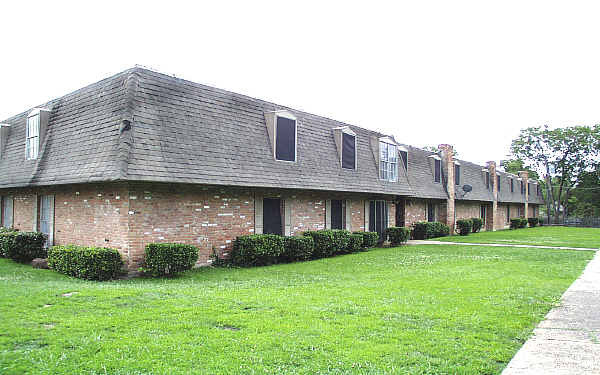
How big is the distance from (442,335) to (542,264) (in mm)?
10194

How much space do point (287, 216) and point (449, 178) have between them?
17.7 metres

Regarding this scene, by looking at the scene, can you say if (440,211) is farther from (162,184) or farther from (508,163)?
(508,163)

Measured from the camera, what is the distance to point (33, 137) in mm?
15711

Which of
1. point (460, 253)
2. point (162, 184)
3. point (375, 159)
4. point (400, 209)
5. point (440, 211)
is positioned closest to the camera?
point (162, 184)

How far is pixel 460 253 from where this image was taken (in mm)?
17844

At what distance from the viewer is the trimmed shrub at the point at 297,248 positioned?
49.9 feet

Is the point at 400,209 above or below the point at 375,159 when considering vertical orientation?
below

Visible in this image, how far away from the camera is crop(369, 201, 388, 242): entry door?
21.4 m

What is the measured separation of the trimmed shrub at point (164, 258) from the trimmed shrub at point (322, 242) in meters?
5.78

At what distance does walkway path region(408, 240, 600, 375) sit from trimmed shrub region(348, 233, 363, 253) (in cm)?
994

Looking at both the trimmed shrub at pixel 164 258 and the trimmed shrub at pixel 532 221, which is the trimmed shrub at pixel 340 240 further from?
the trimmed shrub at pixel 532 221

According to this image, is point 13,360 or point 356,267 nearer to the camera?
point 13,360

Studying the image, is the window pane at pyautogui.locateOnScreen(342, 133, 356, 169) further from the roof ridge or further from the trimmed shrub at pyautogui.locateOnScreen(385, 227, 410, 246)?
the roof ridge

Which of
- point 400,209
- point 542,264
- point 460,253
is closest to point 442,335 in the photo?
point 542,264
